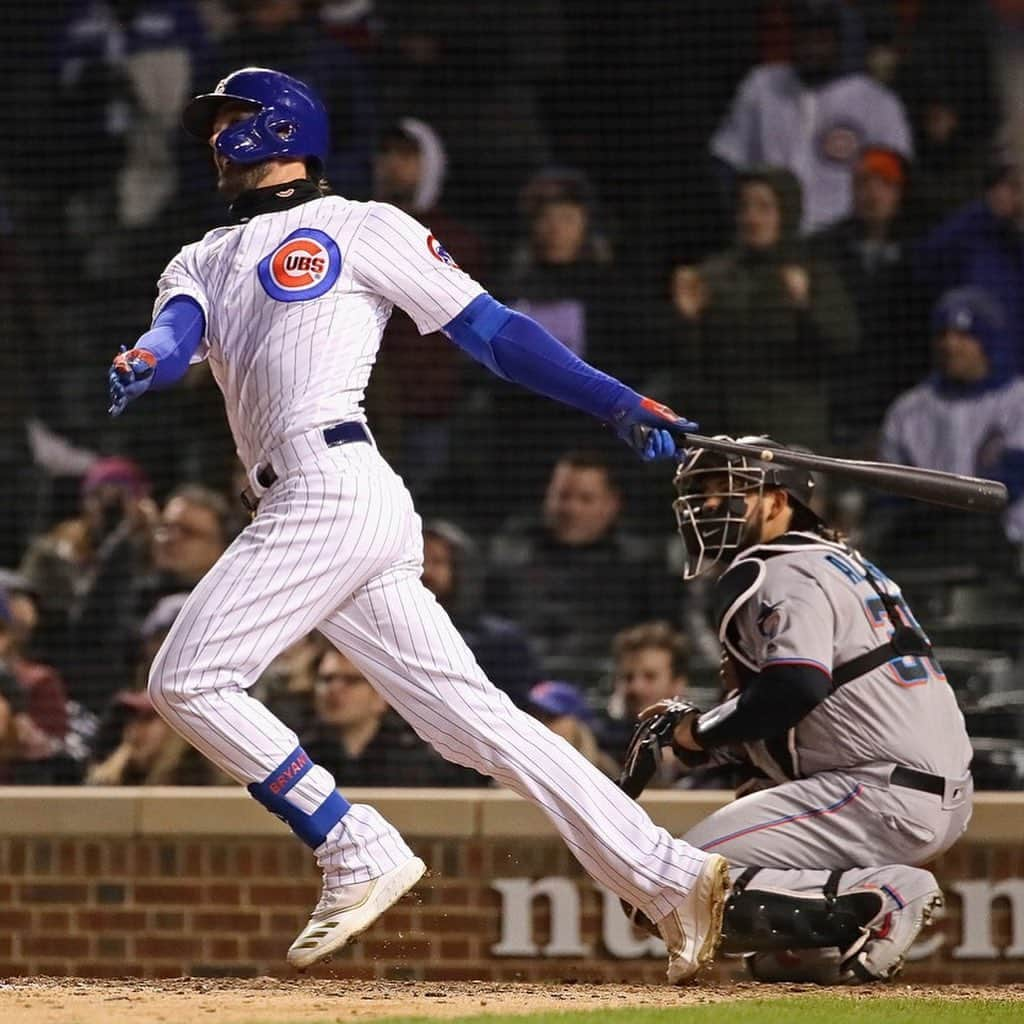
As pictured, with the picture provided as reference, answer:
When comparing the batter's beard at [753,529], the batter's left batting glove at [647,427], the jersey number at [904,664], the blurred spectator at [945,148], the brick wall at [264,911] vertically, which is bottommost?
the brick wall at [264,911]

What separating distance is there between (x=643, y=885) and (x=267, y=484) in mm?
1201

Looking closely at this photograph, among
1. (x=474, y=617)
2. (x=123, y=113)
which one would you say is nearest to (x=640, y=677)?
(x=474, y=617)

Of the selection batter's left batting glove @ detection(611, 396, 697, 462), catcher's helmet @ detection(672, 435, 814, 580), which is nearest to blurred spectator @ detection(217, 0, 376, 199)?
catcher's helmet @ detection(672, 435, 814, 580)

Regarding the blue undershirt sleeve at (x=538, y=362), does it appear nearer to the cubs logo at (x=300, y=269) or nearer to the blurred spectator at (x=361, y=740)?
the cubs logo at (x=300, y=269)

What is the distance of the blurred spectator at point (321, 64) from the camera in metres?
9.48

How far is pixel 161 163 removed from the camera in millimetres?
10070

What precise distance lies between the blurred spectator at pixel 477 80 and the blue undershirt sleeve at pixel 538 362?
4975 millimetres

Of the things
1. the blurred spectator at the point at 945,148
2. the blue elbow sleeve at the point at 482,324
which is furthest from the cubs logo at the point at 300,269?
the blurred spectator at the point at 945,148

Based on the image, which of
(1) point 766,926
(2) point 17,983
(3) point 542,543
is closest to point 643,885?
(1) point 766,926

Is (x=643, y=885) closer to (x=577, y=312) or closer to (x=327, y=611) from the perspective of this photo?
(x=327, y=611)

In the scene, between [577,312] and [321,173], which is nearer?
[321,173]

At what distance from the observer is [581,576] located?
8305 millimetres

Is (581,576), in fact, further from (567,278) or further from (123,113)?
(123,113)

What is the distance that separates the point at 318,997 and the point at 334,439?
137 centimetres
